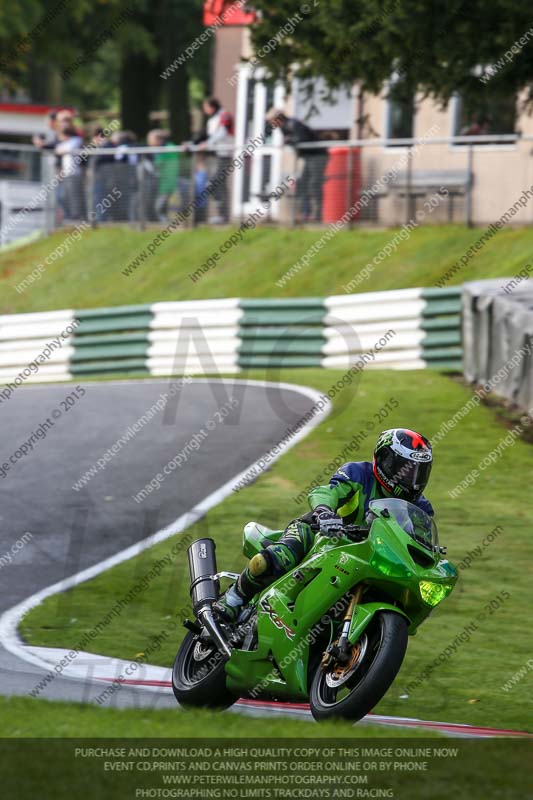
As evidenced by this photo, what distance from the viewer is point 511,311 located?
15562 mm

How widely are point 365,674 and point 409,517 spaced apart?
0.82 metres

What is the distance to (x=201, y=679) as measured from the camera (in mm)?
7398

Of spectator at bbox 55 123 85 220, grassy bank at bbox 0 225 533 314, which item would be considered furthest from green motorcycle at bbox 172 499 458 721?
spectator at bbox 55 123 85 220

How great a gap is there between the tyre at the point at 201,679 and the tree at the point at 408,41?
969 centimetres

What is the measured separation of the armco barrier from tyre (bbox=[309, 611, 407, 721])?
12.5 metres

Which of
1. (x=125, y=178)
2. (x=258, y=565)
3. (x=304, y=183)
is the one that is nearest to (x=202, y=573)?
(x=258, y=565)

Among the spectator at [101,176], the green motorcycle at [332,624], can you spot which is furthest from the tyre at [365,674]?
the spectator at [101,176]

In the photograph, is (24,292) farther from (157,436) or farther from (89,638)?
(89,638)

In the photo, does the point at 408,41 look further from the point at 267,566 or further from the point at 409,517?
the point at 409,517

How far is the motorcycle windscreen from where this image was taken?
6.79 meters

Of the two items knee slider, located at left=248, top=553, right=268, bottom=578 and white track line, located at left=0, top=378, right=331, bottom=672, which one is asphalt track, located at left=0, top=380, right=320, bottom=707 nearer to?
white track line, located at left=0, top=378, right=331, bottom=672

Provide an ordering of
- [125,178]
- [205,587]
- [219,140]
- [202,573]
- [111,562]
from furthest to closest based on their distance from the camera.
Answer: [125,178] < [219,140] < [111,562] < [202,573] < [205,587]

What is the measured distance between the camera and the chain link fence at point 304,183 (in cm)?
2397
